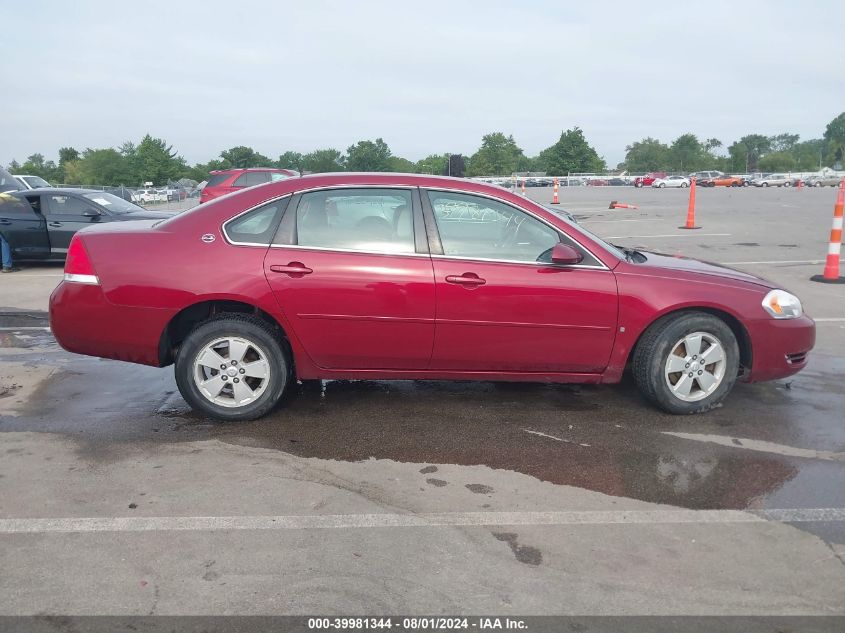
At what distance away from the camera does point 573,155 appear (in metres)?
99.4

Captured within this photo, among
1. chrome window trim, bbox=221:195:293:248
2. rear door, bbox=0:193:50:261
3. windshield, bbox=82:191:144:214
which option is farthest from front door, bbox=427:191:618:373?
windshield, bbox=82:191:144:214

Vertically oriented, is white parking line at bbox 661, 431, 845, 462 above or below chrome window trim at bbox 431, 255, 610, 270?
below

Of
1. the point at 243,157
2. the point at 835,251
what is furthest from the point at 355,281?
the point at 243,157

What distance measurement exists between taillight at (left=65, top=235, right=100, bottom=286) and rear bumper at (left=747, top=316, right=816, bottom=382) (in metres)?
4.31

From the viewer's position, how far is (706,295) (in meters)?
4.81

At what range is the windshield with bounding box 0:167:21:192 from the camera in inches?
814

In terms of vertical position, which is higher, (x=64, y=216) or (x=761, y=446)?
(x=64, y=216)

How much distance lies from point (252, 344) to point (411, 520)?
70.4 inches

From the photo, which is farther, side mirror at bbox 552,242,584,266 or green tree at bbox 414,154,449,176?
green tree at bbox 414,154,449,176

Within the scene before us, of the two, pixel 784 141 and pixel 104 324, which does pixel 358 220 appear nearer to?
pixel 104 324

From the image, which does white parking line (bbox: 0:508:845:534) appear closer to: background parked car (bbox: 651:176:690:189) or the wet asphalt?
the wet asphalt

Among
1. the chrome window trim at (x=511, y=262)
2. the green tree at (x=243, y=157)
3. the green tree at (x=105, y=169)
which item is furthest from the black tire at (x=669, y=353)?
the green tree at (x=105, y=169)

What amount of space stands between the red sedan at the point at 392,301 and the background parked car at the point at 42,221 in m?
7.62

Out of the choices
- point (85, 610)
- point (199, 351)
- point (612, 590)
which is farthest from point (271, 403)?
point (612, 590)
